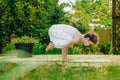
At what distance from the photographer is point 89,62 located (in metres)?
6.54

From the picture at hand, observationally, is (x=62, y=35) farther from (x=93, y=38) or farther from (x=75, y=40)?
(x=93, y=38)

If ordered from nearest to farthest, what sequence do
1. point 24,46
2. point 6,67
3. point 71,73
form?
point 71,73, point 6,67, point 24,46

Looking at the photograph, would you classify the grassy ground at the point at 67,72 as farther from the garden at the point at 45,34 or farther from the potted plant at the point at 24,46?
the potted plant at the point at 24,46

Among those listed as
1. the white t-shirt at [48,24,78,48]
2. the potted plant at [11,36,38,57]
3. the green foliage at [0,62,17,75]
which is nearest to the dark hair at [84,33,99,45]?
the white t-shirt at [48,24,78,48]

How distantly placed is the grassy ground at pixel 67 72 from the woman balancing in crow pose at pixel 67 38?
70 centimetres

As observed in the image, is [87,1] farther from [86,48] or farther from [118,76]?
[118,76]

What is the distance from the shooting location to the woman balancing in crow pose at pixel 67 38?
6.72 metres

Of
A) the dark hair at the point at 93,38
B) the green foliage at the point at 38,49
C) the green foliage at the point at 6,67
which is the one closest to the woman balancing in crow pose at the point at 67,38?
the dark hair at the point at 93,38

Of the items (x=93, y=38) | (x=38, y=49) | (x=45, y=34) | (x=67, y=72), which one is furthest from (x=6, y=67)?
(x=45, y=34)

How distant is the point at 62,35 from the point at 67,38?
0.17 metres

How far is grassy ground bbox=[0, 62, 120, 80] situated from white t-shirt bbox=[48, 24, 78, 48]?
2.36 ft

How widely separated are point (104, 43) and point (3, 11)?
4.07 meters

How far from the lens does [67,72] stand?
5.57 metres

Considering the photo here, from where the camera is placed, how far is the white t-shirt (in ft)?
22.3
